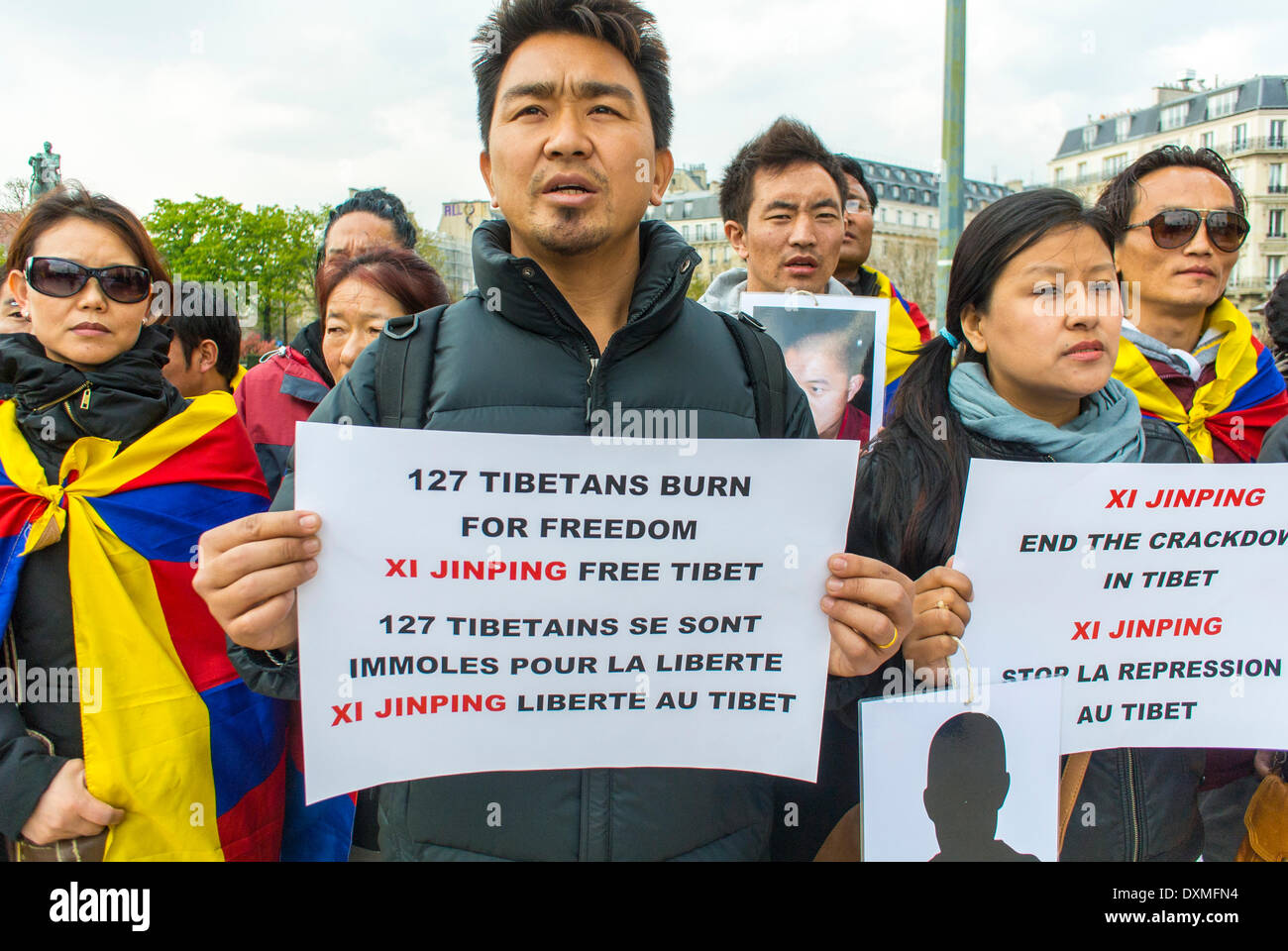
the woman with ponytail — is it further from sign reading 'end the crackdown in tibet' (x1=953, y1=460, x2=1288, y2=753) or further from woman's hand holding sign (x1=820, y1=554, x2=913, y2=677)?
woman's hand holding sign (x1=820, y1=554, x2=913, y2=677)

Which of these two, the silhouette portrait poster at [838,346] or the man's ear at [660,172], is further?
the silhouette portrait poster at [838,346]

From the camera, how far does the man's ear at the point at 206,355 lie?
381 cm

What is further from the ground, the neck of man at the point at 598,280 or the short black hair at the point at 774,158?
the short black hair at the point at 774,158

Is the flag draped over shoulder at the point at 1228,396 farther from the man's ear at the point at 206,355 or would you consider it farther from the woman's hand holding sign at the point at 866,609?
the man's ear at the point at 206,355

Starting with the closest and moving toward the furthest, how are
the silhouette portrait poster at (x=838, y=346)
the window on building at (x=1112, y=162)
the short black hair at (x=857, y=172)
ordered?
the silhouette portrait poster at (x=838, y=346) → the short black hair at (x=857, y=172) → the window on building at (x=1112, y=162)

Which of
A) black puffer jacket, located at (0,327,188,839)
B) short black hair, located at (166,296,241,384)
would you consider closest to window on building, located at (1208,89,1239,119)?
short black hair, located at (166,296,241,384)

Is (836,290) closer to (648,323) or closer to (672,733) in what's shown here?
(648,323)

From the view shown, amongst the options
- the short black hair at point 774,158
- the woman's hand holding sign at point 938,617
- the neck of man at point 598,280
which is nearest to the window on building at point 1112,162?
the short black hair at point 774,158

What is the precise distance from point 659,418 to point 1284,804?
1.96m

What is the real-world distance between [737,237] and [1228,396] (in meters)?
2.19

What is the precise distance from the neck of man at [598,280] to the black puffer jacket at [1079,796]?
78 cm

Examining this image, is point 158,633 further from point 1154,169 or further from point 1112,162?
Result: point 1112,162

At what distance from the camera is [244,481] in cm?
260
